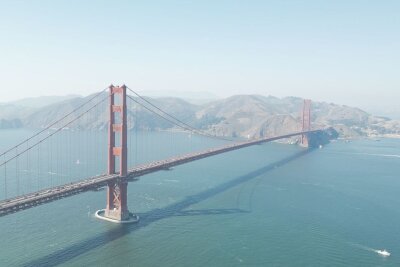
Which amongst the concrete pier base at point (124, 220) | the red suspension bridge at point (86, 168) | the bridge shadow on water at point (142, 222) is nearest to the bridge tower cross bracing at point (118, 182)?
the red suspension bridge at point (86, 168)

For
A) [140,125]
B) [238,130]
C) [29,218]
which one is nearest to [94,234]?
[29,218]

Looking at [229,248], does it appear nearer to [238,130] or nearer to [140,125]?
[238,130]

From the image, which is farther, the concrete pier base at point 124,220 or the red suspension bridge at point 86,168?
the concrete pier base at point 124,220

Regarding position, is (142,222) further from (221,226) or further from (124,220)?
(221,226)

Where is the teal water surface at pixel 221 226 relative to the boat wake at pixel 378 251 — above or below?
above

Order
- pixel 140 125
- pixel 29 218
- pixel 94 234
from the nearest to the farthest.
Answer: pixel 94 234 → pixel 29 218 → pixel 140 125

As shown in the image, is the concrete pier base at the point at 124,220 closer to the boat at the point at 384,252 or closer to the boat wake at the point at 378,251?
the boat wake at the point at 378,251

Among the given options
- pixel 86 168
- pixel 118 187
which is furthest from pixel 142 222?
pixel 86 168

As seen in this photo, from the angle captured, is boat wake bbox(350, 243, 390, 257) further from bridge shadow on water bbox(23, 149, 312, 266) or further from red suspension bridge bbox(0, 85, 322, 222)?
red suspension bridge bbox(0, 85, 322, 222)

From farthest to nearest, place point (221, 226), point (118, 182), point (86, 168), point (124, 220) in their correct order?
point (86, 168) → point (118, 182) → point (124, 220) → point (221, 226)
